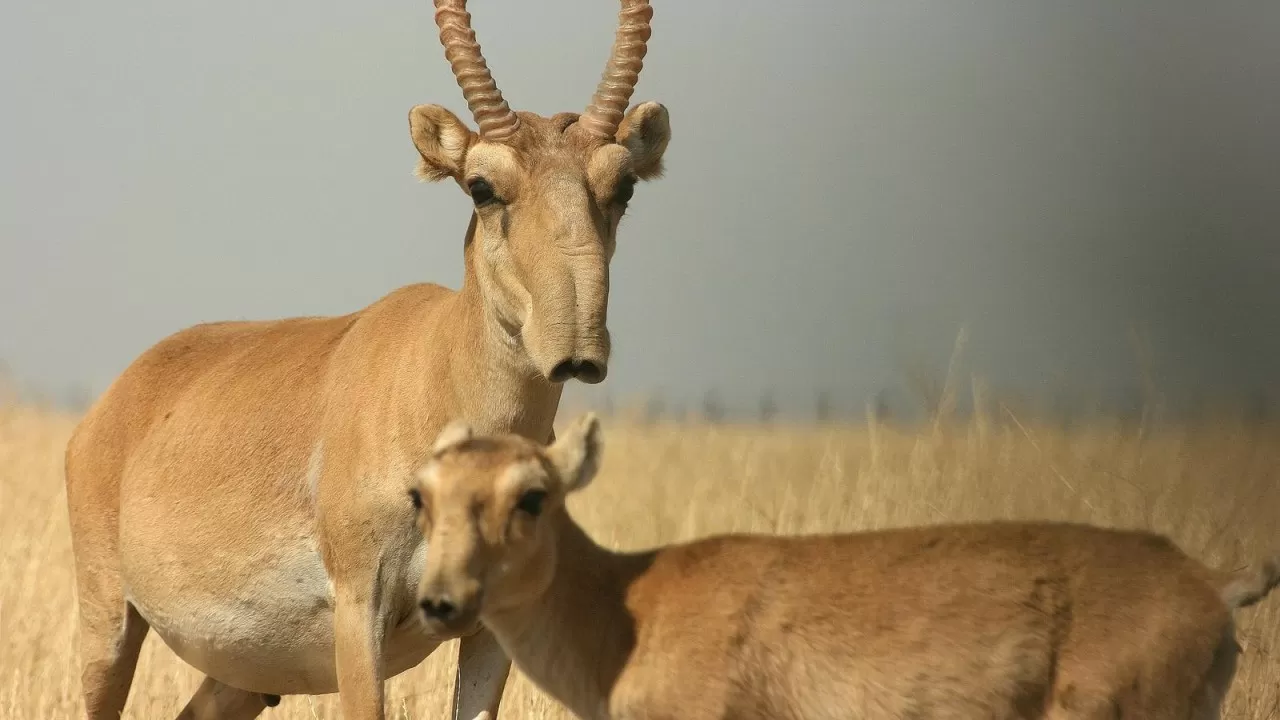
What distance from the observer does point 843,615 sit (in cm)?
602

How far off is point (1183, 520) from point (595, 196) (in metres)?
5.16

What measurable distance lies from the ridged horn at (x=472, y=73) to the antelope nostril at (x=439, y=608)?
104 inches

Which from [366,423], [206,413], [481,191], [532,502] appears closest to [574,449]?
[532,502]

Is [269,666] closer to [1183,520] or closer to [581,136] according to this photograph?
[581,136]

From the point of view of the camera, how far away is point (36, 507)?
15781mm

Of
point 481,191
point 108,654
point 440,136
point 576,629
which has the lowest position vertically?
point 108,654

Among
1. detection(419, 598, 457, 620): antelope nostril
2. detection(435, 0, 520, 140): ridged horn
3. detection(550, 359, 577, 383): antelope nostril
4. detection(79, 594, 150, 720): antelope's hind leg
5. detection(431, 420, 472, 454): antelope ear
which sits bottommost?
detection(79, 594, 150, 720): antelope's hind leg

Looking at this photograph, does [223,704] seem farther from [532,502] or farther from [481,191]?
[532,502]

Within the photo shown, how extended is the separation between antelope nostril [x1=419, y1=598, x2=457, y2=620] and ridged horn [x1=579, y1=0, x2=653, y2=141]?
9.34 feet

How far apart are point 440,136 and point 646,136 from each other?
3.31 ft

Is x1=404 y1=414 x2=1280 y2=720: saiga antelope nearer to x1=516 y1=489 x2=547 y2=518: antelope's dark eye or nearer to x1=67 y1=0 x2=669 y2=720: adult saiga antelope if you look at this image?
x1=516 y1=489 x2=547 y2=518: antelope's dark eye

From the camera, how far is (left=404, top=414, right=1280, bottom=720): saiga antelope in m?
5.75

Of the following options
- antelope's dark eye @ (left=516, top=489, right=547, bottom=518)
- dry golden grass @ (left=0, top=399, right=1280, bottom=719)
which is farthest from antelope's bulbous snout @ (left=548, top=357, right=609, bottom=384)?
dry golden grass @ (left=0, top=399, right=1280, bottom=719)

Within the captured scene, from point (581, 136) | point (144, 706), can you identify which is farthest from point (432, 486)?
point (144, 706)
